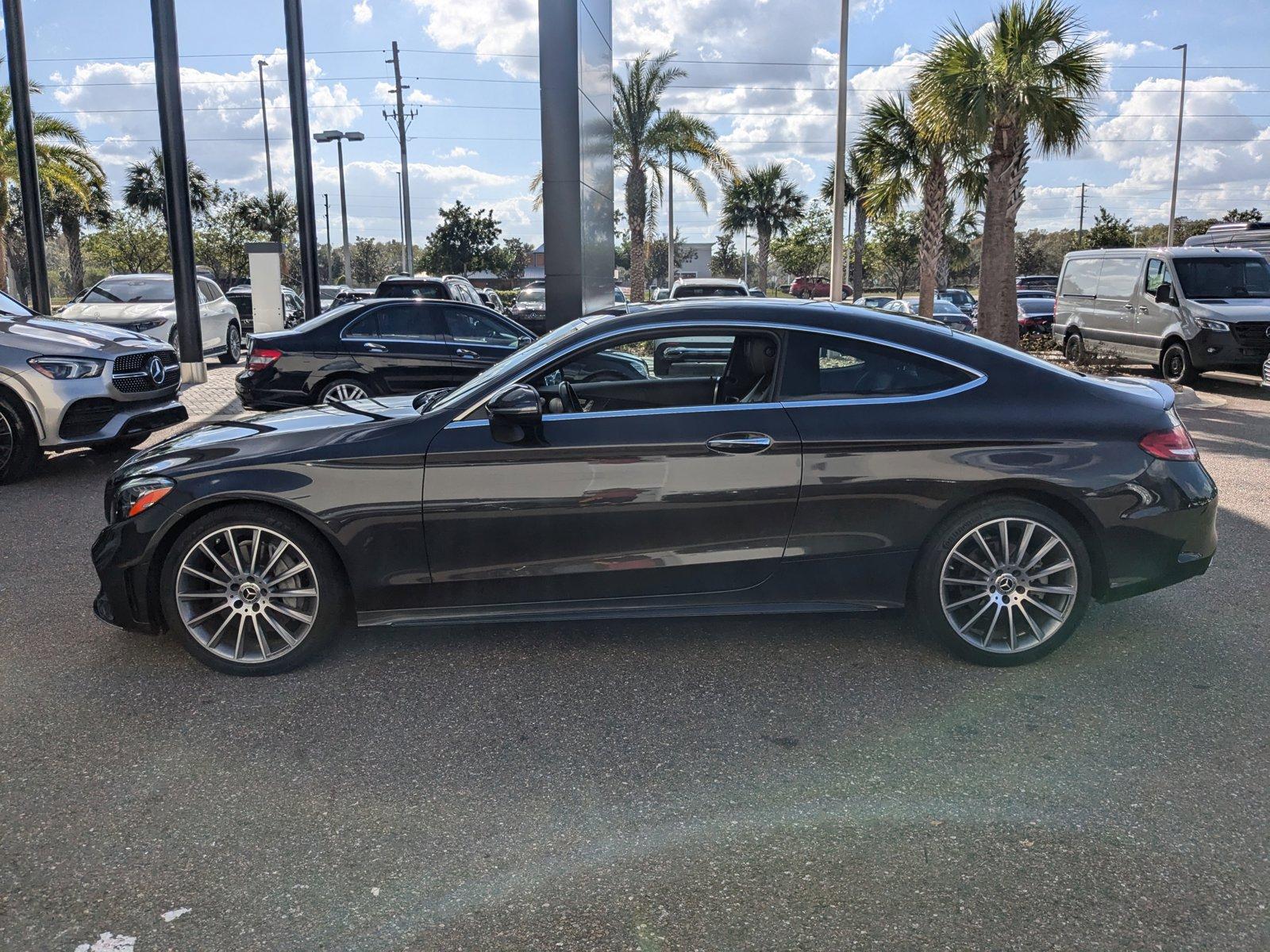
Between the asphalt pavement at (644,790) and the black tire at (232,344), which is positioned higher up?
the black tire at (232,344)

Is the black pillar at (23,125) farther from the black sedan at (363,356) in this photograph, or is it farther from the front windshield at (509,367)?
the front windshield at (509,367)

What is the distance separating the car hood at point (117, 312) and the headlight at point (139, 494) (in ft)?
44.7

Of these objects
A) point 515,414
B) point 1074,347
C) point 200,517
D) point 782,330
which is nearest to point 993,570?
point 782,330

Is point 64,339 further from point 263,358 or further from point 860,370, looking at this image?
point 860,370

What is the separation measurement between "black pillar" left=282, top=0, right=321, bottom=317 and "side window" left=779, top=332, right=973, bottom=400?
14590 mm

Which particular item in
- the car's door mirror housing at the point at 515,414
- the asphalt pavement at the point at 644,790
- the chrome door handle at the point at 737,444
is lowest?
the asphalt pavement at the point at 644,790

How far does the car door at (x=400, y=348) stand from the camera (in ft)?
36.0

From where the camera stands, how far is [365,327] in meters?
11.1

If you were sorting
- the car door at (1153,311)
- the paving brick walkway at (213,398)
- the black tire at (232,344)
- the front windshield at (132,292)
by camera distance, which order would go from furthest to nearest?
the black tire at (232,344) → the front windshield at (132,292) → the car door at (1153,311) → the paving brick walkway at (213,398)

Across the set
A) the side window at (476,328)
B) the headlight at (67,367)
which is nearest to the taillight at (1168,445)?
the headlight at (67,367)

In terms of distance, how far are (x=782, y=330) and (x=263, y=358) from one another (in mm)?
7874

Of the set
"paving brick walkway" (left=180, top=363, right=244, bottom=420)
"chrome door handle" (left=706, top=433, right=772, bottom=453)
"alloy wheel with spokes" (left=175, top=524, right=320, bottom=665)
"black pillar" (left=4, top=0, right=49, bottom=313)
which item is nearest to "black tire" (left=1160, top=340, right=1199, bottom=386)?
"paving brick walkway" (left=180, top=363, right=244, bottom=420)

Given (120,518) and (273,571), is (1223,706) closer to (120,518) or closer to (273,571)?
(273,571)

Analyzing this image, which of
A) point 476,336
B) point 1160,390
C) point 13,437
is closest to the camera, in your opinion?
point 1160,390
